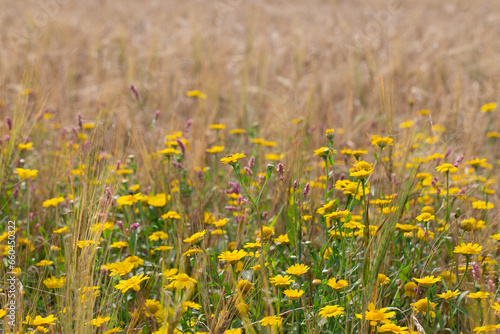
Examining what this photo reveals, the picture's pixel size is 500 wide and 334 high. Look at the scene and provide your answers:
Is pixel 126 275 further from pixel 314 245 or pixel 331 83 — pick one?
pixel 331 83

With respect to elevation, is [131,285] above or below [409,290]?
above

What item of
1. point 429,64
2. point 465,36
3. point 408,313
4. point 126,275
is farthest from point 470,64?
point 126,275

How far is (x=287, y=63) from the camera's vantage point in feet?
15.7

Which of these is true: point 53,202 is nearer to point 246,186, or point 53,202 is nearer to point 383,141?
point 246,186

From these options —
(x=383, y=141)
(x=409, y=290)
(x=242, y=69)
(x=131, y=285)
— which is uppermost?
(x=242, y=69)

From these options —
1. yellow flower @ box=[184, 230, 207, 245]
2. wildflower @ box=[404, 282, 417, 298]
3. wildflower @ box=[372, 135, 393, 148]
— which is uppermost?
wildflower @ box=[372, 135, 393, 148]

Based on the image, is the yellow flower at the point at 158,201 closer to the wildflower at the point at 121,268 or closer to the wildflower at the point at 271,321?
the wildflower at the point at 121,268

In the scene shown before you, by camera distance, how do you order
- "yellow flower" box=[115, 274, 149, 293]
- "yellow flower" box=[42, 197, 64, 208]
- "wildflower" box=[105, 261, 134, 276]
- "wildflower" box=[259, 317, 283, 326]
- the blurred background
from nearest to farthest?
"wildflower" box=[259, 317, 283, 326] → "yellow flower" box=[115, 274, 149, 293] → "wildflower" box=[105, 261, 134, 276] → "yellow flower" box=[42, 197, 64, 208] → the blurred background

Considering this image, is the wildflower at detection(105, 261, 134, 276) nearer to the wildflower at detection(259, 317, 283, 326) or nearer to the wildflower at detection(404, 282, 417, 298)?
the wildflower at detection(259, 317, 283, 326)

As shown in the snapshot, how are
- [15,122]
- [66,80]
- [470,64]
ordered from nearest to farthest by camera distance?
1. [15,122]
2. [66,80]
3. [470,64]

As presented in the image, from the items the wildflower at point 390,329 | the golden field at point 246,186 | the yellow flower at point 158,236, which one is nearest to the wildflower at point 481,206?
the golden field at point 246,186

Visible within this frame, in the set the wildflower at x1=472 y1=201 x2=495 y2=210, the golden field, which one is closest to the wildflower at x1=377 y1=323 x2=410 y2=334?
the golden field

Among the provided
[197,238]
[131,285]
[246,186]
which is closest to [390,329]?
[197,238]

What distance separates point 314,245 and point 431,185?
47 cm
